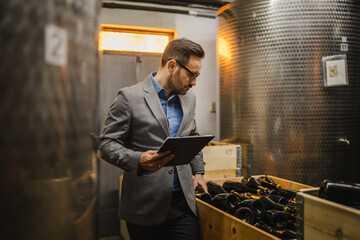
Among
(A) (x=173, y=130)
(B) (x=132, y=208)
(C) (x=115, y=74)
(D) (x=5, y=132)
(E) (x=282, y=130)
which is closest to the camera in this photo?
(D) (x=5, y=132)

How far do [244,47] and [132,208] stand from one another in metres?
2.28

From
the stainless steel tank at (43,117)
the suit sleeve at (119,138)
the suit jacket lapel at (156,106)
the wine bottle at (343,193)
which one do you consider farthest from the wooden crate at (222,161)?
the stainless steel tank at (43,117)

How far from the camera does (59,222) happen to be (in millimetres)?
455

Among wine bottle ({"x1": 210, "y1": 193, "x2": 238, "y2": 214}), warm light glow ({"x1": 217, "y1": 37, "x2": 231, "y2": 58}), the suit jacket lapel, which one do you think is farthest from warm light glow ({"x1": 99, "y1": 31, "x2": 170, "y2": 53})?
wine bottle ({"x1": 210, "y1": 193, "x2": 238, "y2": 214})

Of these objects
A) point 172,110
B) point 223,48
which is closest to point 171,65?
point 172,110

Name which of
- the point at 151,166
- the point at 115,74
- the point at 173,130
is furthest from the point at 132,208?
the point at 115,74

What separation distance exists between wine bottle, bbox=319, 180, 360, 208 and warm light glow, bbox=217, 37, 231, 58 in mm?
2391

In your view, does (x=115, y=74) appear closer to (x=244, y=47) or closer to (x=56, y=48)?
(x=244, y=47)

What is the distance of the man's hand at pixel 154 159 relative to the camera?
5.02 feet

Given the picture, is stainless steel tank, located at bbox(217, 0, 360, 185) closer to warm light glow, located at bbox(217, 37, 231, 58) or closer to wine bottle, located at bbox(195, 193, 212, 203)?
warm light glow, located at bbox(217, 37, 231, 58)

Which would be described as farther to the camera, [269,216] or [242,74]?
[242,74]

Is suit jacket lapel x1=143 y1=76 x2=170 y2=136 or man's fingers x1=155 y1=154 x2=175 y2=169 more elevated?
suit jacket lapel x1=143 y1=76 x2=170 y2=136

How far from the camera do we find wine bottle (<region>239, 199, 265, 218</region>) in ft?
6.62

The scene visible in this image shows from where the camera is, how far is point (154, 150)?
5.56 ft
